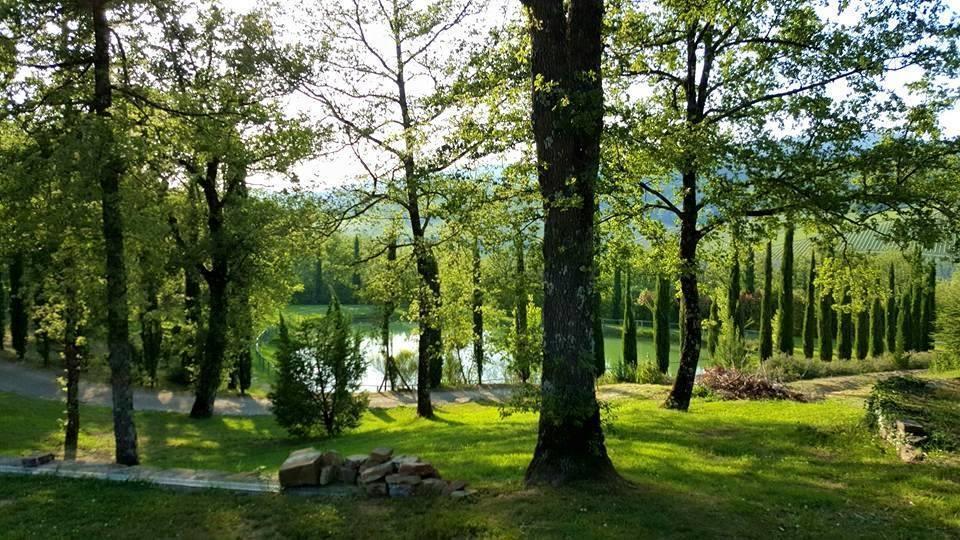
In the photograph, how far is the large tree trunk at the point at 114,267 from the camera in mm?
9727

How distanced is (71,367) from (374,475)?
29.4ft

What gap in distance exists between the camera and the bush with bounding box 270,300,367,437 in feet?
46.2

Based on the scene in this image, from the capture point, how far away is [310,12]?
1680cm

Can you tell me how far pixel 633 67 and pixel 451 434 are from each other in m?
8.18

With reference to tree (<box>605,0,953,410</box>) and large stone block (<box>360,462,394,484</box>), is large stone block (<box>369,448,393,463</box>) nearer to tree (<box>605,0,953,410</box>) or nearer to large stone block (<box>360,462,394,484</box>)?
large stone block (<box>360,462,394,484</box>)

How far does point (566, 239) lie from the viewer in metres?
6.36

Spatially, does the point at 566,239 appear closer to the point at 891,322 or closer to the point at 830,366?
the point at 830,366

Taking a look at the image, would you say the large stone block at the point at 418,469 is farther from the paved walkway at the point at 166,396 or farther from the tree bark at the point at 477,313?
the paved walkway at the point at 166,396

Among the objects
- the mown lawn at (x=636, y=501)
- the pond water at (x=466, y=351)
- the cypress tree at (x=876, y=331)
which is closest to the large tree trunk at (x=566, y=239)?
the mown lawn at (x=636, y=501)

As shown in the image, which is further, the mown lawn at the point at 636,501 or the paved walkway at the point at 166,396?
the paved walkway at the point at 166,396

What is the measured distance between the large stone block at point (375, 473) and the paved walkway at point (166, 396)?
14.8m

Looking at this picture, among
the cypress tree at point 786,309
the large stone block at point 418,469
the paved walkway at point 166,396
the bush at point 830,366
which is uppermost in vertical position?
the cypress tree at point 786,309

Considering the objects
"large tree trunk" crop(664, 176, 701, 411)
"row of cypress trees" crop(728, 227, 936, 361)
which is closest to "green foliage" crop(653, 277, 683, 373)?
"row of cypress trees" crop(728, 227, 936, 361)

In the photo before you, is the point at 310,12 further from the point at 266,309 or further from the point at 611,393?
the point at 611,393
